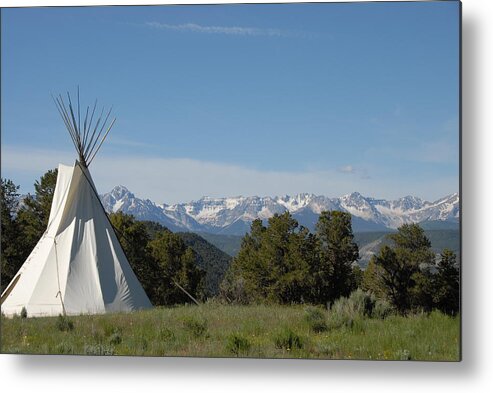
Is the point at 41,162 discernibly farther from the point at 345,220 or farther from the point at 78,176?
the point at 345,220

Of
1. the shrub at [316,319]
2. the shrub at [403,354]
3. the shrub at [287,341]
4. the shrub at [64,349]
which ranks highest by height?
the shrub at [316,319]

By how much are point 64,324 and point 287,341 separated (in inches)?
84.4

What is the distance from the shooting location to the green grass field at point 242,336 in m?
6.84

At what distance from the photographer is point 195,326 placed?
24.4 feet

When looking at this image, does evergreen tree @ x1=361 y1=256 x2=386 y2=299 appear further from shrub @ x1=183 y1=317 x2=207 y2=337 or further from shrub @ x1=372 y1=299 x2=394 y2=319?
shrub @ x1=183 y1=317 x2=207 y2=337

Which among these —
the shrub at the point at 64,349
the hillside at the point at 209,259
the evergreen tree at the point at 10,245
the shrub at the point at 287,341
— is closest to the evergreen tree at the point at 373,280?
the shrub at the point at 287,341

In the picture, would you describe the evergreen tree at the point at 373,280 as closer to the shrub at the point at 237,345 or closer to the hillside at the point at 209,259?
the shrub at the point at 237,345

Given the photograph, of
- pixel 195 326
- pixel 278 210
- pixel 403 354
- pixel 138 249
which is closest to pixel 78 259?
pixel 138 249

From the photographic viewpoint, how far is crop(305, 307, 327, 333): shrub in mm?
7336

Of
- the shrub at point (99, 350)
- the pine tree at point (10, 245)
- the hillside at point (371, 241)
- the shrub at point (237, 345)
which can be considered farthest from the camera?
the pine tree at point (10, 245)

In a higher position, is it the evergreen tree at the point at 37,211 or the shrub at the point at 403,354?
the evergreen tree at the point at 37,211

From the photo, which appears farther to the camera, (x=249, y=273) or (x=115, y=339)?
(x=249, y=273)

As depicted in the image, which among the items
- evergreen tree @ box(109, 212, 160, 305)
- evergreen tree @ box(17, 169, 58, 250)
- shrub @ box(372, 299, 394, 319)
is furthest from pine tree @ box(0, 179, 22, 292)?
shrub @ box(372, 299, 394, 319)

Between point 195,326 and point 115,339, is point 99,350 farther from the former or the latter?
point 195,326
